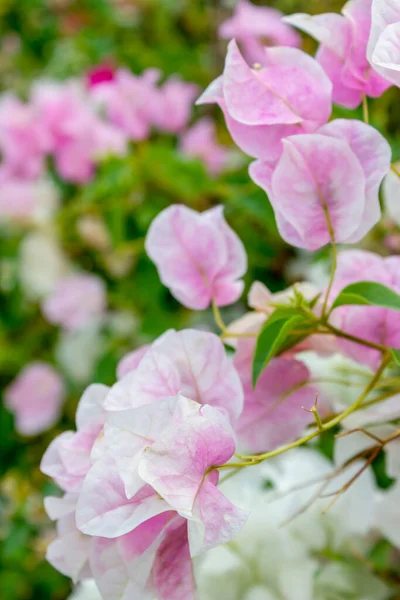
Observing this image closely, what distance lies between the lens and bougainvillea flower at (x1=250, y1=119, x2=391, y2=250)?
9.5 inches

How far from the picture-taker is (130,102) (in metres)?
0.71

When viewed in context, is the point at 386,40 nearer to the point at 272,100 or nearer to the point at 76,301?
the point at 272,100

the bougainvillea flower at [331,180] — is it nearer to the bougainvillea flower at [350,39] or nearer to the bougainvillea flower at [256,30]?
the bougainvillea flower at [350,39]

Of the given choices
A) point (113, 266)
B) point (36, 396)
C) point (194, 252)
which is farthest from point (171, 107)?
point (194, 252)

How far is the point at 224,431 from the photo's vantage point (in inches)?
9.0

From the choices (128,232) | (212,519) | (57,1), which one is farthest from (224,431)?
(57,1)

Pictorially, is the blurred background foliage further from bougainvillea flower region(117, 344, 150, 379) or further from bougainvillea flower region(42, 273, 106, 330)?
bougainvillea flower region(117, 344, 150, 379)

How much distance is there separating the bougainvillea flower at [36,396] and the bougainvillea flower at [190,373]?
0.53 metres

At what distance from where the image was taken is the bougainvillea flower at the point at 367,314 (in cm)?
29

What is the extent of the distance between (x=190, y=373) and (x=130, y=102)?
506mm

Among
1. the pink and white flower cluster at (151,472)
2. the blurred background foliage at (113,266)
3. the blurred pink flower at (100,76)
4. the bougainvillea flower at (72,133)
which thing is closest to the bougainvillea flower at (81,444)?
the pink and white flower cluster at (151,472)

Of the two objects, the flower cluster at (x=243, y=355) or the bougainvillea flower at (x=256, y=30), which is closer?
the flower cluster at (x=243, y=355)

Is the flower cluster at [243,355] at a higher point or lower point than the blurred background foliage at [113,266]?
higher

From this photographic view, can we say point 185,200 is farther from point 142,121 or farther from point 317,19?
point 317,19
